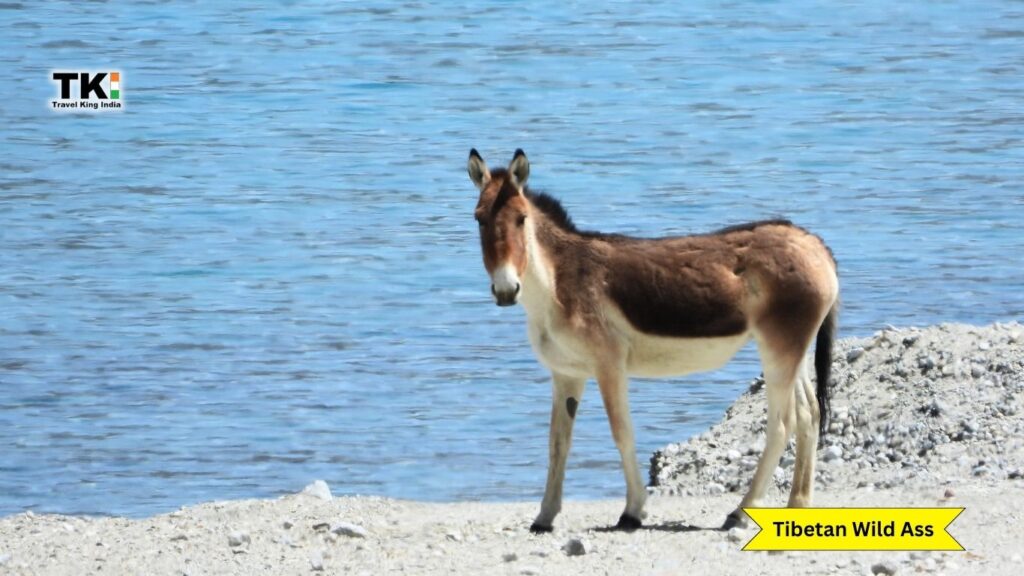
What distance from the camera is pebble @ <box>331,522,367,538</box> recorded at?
11.0 m

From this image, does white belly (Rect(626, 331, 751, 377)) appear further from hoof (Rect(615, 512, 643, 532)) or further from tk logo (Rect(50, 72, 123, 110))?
tk logo (Rect(50, 72, 123, 110))

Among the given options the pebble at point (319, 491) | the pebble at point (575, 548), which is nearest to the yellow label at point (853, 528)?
the pebble at point (575, 548)

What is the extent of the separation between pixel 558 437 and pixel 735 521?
1.06 meters

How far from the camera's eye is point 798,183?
24484 millimetres

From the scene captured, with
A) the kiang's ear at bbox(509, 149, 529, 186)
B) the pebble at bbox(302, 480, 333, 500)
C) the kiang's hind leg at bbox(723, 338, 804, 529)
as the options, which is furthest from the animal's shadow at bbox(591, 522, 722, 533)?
the pebble at bbox(302, 480, 333, 500)

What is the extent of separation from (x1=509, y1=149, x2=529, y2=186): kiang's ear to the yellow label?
2127 mm

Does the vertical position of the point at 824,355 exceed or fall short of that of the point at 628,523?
it exceeds it

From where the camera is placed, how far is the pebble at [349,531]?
36.0ft

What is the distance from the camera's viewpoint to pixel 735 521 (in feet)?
35.3

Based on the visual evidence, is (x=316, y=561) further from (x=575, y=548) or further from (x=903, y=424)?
(x=903, y=424)

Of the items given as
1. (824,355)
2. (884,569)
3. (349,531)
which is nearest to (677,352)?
(824,355)

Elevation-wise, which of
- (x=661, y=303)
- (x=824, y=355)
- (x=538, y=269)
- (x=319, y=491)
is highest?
(x=538, y=269)

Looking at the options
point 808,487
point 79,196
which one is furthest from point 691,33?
point 808,487

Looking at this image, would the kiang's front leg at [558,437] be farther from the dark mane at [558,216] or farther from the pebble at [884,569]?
the pebble at [884,569]
